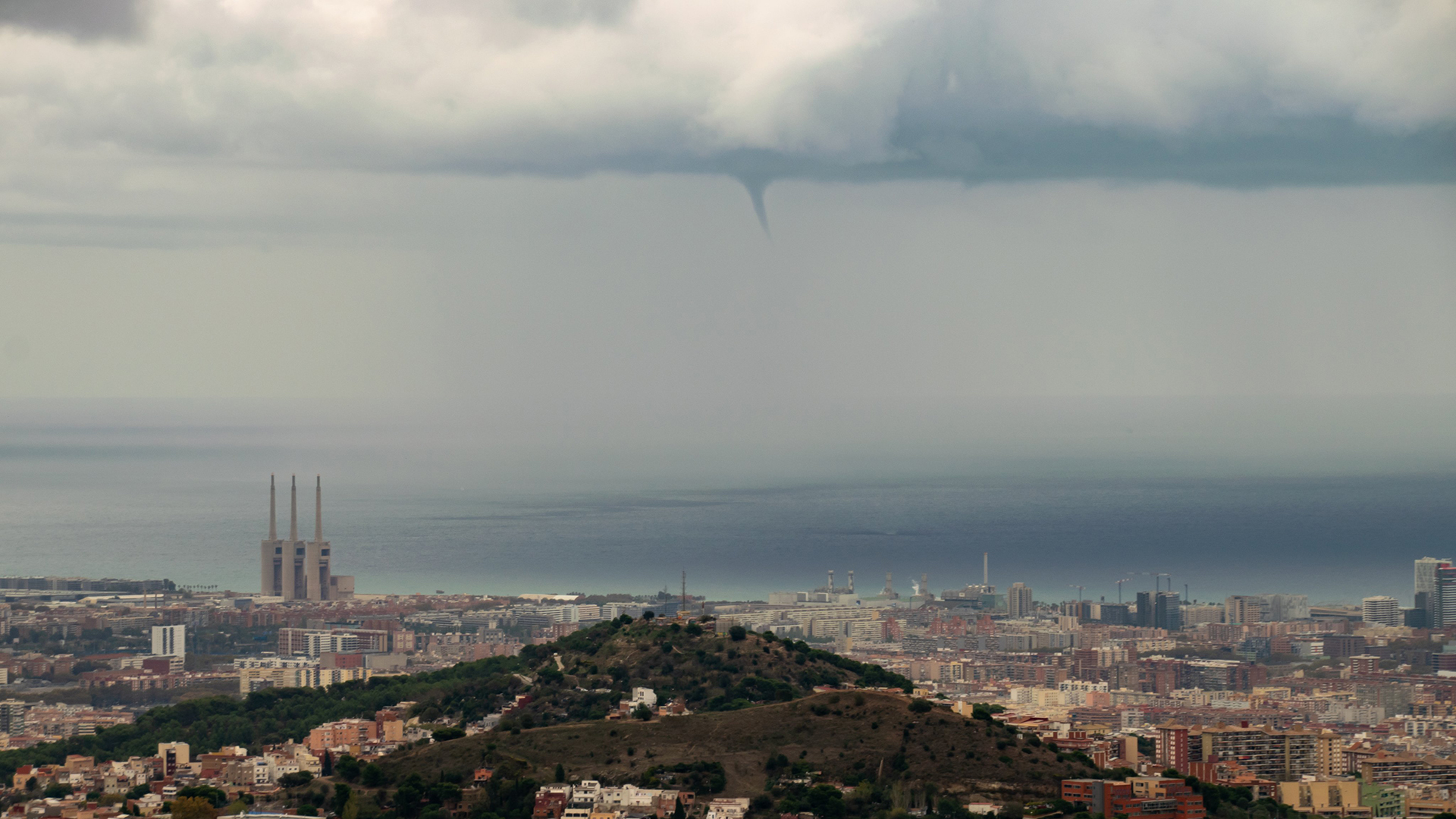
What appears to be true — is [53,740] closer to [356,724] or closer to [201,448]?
[356,724]

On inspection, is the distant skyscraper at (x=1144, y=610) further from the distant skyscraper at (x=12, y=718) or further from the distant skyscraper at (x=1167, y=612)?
the distant skyscraper at (x=12, y=718)

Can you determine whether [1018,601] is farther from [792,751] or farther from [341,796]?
[341,796]

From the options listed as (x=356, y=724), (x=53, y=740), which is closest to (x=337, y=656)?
(x=53, y=740)

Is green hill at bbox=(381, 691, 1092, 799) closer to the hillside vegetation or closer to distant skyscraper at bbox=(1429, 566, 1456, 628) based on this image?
the hillside vegetation

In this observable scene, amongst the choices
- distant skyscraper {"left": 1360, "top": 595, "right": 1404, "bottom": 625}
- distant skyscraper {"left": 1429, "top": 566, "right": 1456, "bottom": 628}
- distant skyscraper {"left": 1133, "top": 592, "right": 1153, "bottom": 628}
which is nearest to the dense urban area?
distant skyscraper {"left": 1429, "top": 566, "right": 1456, "bottom": 628}

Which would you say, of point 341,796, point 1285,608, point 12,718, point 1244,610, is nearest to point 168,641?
point 12,718

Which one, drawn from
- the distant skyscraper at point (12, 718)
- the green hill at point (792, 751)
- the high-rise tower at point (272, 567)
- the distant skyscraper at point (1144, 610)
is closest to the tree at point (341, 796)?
the green hill at point (792, 751)
